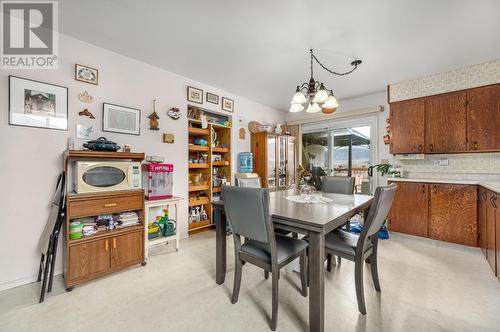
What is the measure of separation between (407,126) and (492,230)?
1799 mm

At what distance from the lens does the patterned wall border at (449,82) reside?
2.75 metres

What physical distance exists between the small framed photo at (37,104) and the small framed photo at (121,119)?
Answer: 1.16 feet

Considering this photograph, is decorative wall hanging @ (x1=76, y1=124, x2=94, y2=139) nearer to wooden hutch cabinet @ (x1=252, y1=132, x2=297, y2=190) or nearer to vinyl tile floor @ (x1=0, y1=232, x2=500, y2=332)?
vinyl tile floor @ (x1=0, y1=232, x2=500, y2=332)

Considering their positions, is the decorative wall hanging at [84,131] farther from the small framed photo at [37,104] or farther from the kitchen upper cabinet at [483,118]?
the kitchen upper cabinet at [483,118]

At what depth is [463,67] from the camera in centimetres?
289

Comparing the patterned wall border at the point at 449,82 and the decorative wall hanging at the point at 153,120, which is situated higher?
the patterned wall border at the point at 449,82

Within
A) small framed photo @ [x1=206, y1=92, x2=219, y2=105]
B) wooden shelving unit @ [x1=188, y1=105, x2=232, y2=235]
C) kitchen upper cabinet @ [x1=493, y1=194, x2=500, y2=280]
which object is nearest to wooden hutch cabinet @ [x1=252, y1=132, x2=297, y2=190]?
wooden shelving unit @ [x1=188, y1=105, x2=232, y2=235]

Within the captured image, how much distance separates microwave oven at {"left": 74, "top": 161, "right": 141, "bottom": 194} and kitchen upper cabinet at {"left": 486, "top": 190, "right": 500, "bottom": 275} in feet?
11.8

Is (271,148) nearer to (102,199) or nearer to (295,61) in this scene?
(295,61)

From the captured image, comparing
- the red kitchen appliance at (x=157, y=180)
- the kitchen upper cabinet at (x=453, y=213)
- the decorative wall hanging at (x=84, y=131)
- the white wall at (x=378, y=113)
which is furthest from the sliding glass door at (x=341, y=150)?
the decorative wall hanging at (x=84, y=131)

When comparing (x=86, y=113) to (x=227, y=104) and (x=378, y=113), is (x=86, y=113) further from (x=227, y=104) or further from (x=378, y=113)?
(x=378, y=113)

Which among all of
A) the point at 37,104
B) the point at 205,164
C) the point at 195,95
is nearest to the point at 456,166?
the point at 205,164

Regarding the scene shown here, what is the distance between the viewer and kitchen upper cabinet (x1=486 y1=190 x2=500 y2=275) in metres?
1.98

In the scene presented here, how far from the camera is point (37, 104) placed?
2016 mm
